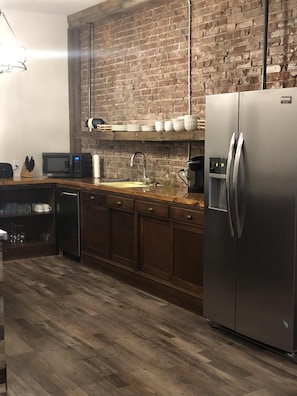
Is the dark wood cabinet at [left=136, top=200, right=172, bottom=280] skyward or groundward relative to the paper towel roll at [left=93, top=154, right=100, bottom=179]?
groundward

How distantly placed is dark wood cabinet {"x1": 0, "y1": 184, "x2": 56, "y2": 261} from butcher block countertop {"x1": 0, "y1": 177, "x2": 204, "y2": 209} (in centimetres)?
8

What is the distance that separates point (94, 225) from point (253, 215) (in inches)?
104

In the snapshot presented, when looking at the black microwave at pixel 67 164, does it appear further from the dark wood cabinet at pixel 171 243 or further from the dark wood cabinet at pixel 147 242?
the dark wood cabinet at pixel 171 243

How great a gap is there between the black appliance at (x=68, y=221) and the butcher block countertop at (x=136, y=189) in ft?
0.40

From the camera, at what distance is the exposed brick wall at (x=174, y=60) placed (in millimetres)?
4527

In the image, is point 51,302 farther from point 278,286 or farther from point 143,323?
point 278,286

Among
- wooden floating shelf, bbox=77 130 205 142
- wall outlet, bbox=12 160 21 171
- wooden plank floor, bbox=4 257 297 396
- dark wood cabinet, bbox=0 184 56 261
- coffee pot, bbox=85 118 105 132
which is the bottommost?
wooden plank floor, bbox=4 257 297 396

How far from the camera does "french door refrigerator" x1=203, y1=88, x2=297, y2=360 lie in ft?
11.7

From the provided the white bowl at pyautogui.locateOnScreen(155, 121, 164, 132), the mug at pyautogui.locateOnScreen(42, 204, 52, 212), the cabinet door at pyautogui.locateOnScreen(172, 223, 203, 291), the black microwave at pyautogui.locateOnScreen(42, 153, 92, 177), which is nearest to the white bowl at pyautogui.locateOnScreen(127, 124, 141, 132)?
the white bowl at pyautogui.locateOnScreen(155, 121, 164, 132)

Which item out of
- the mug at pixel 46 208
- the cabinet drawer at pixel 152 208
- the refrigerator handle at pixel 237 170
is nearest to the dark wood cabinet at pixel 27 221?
the mug at pixel 46 208

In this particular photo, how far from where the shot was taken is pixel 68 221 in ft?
21.4

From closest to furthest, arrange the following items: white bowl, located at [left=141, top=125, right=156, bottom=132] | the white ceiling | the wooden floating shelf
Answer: the wooden floating shelf → white bowl, located at [left=141, top=125, right=156, bottom=132] → the white ceiling

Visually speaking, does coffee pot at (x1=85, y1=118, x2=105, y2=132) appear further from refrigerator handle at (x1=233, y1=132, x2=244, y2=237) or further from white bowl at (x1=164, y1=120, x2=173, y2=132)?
refrigerator handle at (x1=233, y1=132, x2=244, y2=237)

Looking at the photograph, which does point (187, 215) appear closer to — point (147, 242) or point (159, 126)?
point (147, 242)
